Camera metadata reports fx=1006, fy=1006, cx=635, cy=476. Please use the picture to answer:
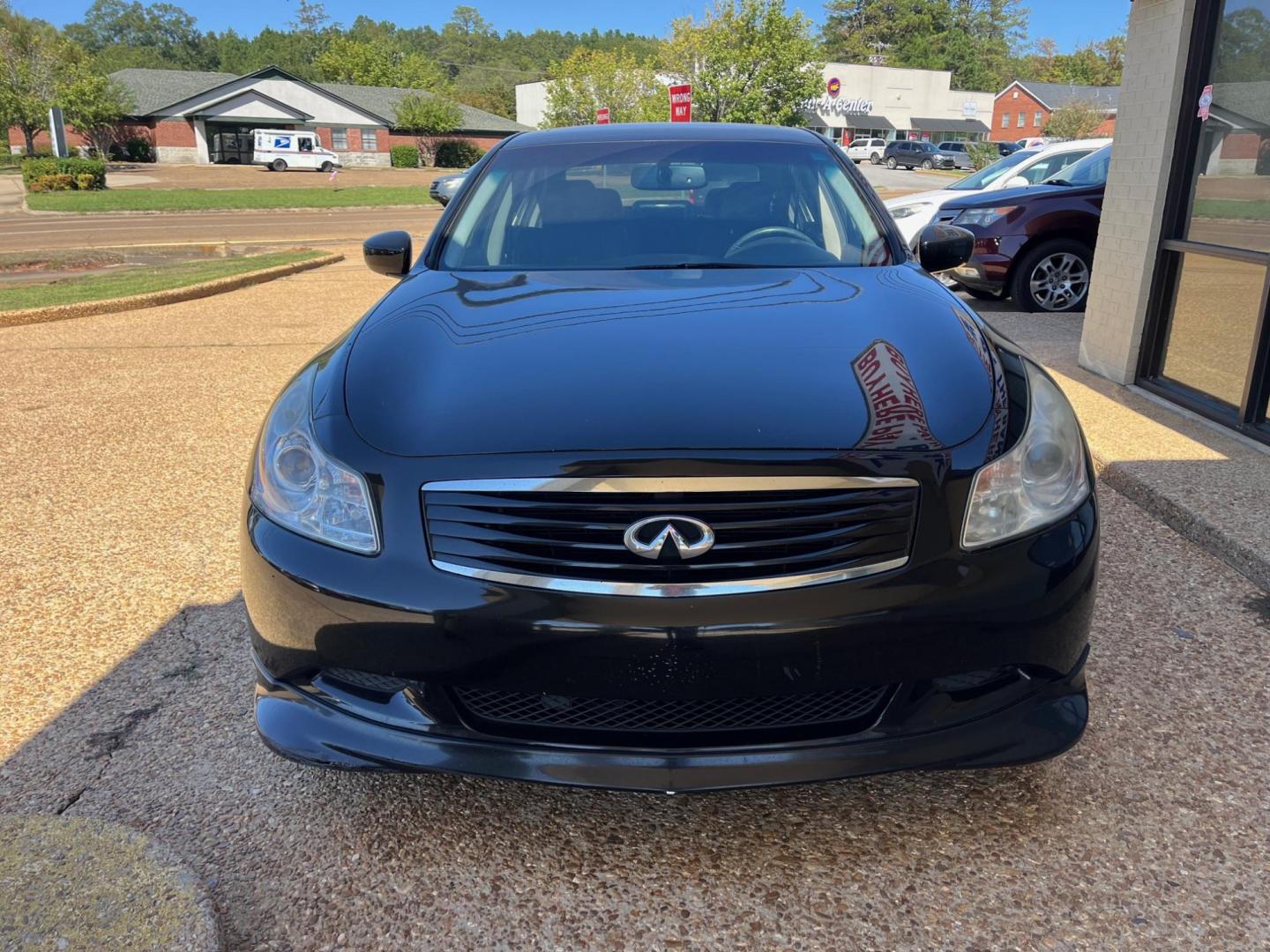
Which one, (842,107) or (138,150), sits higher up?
(842,107)

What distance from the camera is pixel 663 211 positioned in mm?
3406

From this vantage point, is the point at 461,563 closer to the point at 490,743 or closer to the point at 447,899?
the point at 490,743

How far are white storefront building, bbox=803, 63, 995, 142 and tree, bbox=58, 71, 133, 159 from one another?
149 feet

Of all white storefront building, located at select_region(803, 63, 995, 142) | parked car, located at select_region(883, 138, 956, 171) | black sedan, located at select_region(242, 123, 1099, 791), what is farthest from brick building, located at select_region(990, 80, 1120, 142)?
black sedan, located at select_region(242, 123, 1099, 791)

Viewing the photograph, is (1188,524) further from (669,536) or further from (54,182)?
(54,182)

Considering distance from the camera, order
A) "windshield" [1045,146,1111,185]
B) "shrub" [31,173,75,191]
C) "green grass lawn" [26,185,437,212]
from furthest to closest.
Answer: "shrub" [31,173,75,191]
"green grass lawn" [26,185,437,212]
"windshield" [1045,146,1111,185]

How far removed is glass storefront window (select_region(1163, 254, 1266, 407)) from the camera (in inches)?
197

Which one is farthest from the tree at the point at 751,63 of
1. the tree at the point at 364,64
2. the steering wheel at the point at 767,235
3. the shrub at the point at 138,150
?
the tree at the point at 364,64

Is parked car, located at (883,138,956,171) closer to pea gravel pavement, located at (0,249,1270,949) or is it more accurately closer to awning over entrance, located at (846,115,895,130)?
awning over entrance, located at (846,115,895,130)

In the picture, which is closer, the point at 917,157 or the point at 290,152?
the point at 290,152

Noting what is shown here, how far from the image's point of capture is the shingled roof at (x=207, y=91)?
63.5 meters

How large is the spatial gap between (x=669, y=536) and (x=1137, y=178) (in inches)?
210

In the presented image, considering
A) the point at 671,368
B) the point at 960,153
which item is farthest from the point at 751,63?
the point at 671,368

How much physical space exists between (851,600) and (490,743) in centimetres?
75
